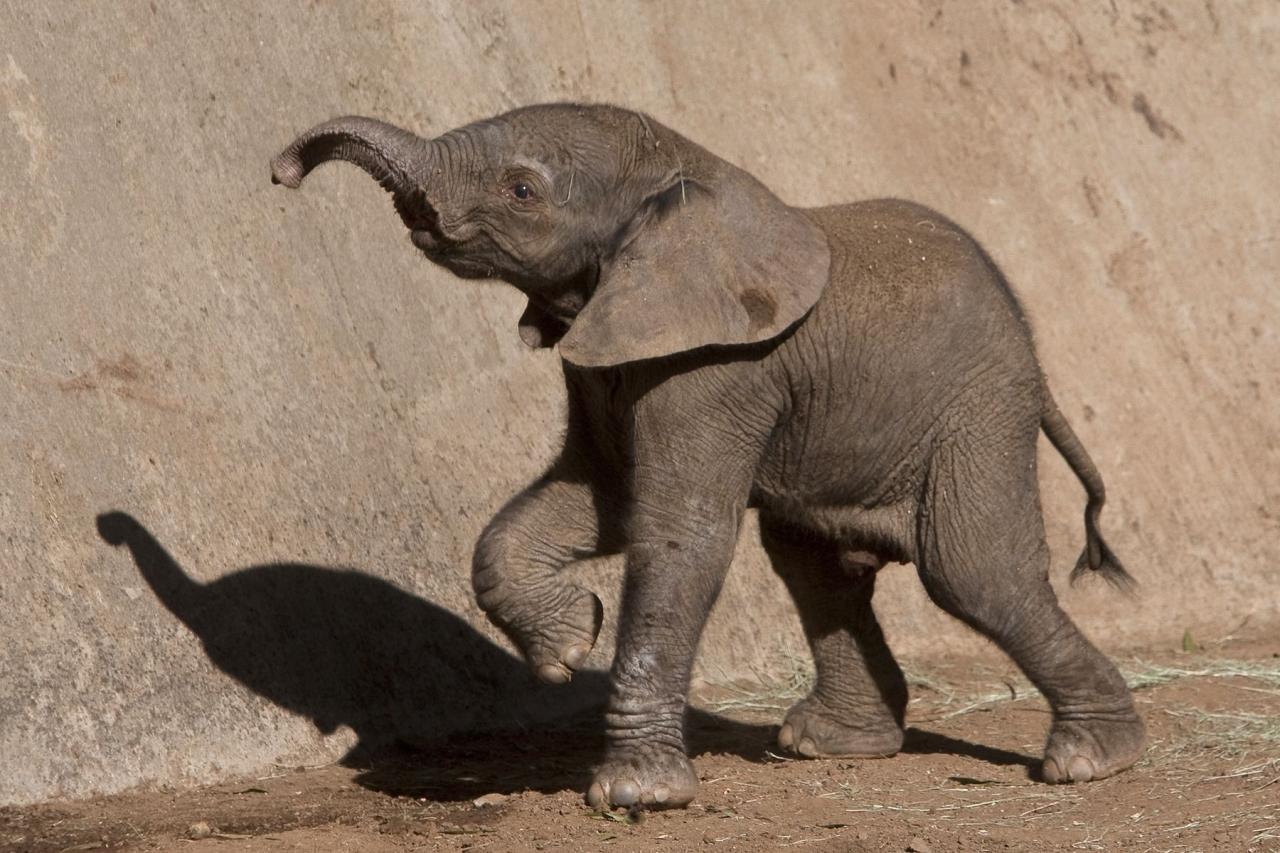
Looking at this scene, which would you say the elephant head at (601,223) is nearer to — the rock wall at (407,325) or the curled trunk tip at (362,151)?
the curled trunk tip at (362,151)

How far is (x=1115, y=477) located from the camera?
1116 centimetres

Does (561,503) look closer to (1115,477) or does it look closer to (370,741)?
(370,741)

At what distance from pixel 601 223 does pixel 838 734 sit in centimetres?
242

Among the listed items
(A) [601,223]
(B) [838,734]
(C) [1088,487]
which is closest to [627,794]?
(B) [838,734]

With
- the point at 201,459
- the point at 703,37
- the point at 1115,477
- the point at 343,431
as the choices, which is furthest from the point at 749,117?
the point at 201,459

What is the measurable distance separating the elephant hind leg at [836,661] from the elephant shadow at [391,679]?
0.93 ft

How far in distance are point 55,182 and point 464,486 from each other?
2.19 m

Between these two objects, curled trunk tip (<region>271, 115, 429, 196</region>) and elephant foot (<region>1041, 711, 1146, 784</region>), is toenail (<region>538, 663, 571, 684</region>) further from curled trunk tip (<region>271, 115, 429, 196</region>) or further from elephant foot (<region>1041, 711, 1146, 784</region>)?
elephant foot (<region>1041, 711, 1146, 784</region>)

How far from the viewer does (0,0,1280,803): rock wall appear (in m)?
7.75

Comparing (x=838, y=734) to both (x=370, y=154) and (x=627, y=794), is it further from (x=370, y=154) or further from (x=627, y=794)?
(x=370, y=154)

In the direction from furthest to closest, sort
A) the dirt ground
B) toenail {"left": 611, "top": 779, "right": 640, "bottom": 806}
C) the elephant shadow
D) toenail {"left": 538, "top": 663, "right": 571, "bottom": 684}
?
the elephant shadow → toenail {"left": 538, "top": 663, "right": 571, "bottom": 684} → toenail {"left": 611, "top": 779, "right": 640, "bottom": 806} → the dirt ground

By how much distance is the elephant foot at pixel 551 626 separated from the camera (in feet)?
24.0

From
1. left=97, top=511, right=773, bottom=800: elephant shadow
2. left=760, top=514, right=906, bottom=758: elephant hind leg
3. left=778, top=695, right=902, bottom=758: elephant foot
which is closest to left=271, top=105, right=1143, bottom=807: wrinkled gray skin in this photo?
left=760, top=514, right=906, bottom=758: elephant hind leg

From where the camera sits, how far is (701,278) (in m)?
7.13
